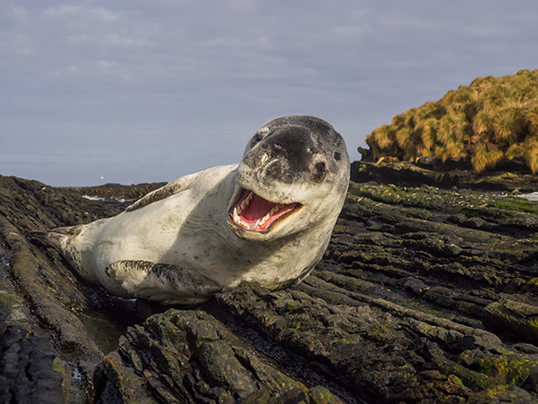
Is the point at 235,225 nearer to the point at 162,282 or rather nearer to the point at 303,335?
the point at 303,335

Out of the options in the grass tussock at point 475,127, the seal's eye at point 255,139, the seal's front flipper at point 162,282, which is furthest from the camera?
the grass tussock at point 475,127

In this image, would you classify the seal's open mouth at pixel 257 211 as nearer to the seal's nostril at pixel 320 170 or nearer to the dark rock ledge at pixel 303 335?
the seal's nostril at pixel 320 170

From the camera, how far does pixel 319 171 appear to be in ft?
11.2

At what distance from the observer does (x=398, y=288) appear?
17.2ft

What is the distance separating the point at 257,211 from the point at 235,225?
30cm

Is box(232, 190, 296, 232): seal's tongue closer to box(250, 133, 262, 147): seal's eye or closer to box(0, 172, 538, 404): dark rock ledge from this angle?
box(250, 133, 262, 147): seal's eye

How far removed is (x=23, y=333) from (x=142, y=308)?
196cm

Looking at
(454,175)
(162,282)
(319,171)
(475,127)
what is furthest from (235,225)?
(475,127)

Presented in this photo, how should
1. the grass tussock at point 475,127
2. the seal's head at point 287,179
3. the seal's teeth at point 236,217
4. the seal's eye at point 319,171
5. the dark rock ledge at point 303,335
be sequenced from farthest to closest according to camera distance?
the grass tussock at point 475,127
the seal's eye at point 319,171
the seal's teeth at point 236,217
the seal's head at point 287,179
the dark rock ledge at point 303,335

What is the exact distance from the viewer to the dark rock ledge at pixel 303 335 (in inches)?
91.8

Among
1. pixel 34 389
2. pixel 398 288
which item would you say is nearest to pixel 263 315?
pixel 34 389

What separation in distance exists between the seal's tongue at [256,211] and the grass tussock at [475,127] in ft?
61.5

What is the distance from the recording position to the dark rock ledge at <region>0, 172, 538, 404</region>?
2332mm

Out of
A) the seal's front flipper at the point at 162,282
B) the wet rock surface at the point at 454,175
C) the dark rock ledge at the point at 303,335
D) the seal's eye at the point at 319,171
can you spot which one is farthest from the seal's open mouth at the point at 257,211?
the wet rock surface at the point at 454,175
